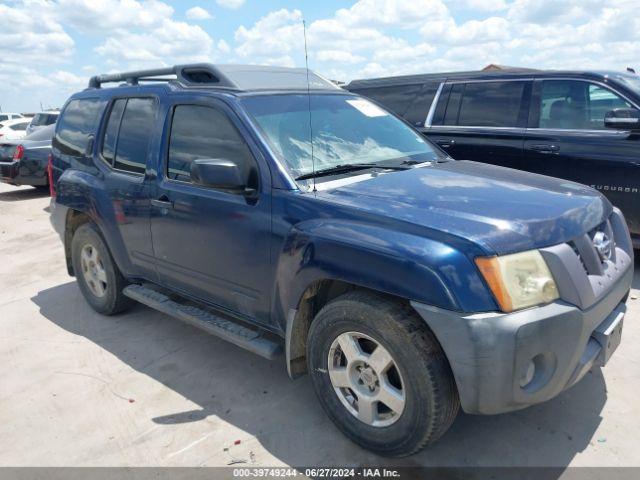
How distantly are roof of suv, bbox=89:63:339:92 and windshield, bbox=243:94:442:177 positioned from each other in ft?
0.68

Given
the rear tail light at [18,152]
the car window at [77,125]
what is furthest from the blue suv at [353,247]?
the rear tail light at [18,152]

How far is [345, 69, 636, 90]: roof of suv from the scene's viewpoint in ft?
17.1

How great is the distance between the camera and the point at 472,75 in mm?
5871

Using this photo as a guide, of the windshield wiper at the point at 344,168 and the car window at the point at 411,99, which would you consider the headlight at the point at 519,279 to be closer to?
the windshield wiper at the point at 344,168

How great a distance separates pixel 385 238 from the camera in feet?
7.87

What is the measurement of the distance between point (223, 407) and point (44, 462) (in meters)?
0.98

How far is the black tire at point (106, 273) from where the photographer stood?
173 inches

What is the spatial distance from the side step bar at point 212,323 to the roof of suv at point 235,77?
4.94 feet

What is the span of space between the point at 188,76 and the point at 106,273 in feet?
5.88

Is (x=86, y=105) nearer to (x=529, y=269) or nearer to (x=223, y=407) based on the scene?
(x=223, y=407)

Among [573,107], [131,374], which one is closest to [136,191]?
[131,374]

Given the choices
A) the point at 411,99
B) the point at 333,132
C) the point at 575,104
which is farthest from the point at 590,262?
the point at 411,99

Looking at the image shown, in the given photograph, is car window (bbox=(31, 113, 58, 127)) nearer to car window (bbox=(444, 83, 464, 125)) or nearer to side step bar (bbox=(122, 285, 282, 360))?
car window (bbox=(444, 83, 464, 125))

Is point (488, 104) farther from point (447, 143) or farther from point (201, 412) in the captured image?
point (201, 412)
